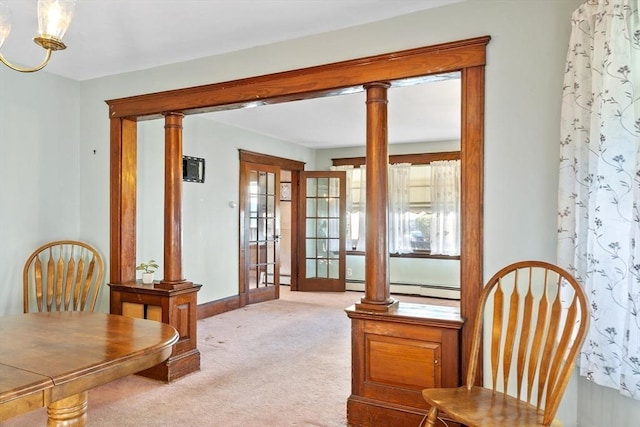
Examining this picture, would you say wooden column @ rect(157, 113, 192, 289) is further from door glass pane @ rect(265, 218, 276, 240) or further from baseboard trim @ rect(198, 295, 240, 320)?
door glass pane @ rect(265, 218, 276, 240)

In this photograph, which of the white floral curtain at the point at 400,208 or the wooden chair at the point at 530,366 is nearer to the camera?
the wooden chair at the point at 530,366

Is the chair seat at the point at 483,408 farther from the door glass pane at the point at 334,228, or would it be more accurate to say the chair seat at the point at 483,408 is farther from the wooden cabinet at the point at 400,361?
the door glass pane at the point at 334,228

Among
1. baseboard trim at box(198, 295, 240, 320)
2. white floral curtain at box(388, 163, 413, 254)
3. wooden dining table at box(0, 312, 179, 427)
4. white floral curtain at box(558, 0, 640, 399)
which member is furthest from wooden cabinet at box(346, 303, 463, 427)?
white floral curtain at box(388, 163, 413, 254)

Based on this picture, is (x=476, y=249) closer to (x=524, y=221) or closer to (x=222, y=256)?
(x=524, y=221)

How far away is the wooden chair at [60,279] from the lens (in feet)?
9.91

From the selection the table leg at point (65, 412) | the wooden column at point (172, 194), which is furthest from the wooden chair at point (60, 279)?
the table leg at point (65, 412)

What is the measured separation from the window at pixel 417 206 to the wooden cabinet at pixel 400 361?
4.08 m

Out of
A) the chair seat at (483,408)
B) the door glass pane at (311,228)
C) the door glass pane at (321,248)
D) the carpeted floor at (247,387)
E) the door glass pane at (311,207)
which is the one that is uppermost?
the door glass pane at (311,207)

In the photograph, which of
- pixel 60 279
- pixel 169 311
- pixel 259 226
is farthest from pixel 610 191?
pixel 259 226

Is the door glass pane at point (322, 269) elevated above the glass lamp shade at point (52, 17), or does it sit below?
below

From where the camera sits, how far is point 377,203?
2590 mm

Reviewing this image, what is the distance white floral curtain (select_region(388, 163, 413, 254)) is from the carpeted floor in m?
2.41

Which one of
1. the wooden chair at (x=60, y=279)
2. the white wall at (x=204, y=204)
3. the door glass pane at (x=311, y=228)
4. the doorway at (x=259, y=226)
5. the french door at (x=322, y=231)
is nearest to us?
the wooden chair at (x=60, y=279)

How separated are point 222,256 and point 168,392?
8.50 feet
